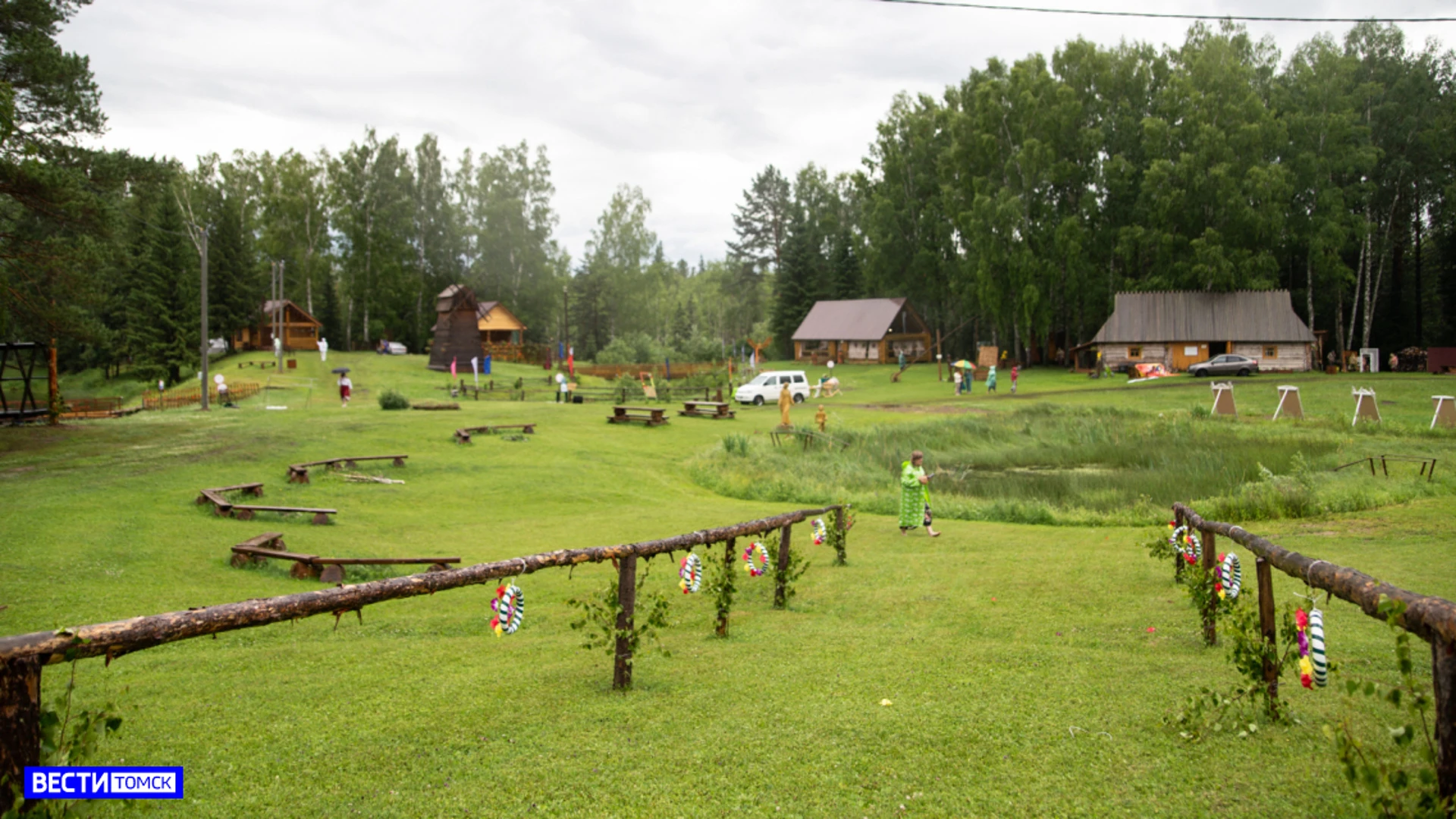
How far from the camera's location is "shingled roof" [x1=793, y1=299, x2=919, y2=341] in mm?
62125

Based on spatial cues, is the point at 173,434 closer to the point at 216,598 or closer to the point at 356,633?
the point at 216,598

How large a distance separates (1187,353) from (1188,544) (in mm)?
45348

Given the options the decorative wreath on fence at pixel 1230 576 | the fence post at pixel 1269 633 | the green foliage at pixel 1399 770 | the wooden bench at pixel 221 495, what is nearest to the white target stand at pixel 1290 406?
the decorative wreath on fence at pixel 1230 576

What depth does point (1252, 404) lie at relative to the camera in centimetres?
3372

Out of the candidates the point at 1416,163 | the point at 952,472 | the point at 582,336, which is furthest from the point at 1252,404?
the point at 582,336

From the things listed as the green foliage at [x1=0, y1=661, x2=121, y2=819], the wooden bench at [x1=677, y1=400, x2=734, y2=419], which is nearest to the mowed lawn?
the green foliage at [x1=0, y1=661, x2=121, y2=819]

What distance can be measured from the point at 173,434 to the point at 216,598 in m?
15.7

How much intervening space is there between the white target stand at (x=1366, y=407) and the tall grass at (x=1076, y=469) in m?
1.61

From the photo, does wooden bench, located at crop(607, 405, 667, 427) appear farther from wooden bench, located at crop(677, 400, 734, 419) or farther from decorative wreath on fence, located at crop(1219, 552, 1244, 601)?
decorative wreath on fence, located at crop(1219, 552, 1244, 601)

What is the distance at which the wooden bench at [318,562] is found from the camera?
10.5 m

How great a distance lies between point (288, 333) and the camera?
65312 millimetres

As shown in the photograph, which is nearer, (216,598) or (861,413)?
(216,598)

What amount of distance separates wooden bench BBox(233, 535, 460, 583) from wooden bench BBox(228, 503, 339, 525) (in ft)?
8.18

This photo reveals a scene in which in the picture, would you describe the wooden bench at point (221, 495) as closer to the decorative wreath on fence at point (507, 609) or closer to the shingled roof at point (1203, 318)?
the decorative wreath on fence at point (507, 609)
